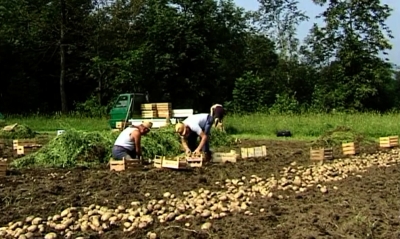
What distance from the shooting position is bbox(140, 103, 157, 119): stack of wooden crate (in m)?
23.1

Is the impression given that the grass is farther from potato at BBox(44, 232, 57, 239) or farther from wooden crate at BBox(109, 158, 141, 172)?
potato at BBox(44, 232, 57, 239)

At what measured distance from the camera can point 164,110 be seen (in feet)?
74.7

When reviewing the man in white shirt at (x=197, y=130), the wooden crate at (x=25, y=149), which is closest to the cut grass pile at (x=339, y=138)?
the man in white shirt at (x=197, y=130)

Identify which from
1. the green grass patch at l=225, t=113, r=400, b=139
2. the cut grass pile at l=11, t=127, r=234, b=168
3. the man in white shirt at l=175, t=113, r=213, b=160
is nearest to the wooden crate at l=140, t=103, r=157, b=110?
the green grass patch at l=225, t=113, r=400, b=139

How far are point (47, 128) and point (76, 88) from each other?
14500mm

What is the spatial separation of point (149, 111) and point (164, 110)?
0.81 m

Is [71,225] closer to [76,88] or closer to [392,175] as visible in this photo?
[392,175]

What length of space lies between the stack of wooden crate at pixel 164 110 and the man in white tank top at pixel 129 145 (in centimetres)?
1086

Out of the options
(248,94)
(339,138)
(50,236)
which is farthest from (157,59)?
(50,236)

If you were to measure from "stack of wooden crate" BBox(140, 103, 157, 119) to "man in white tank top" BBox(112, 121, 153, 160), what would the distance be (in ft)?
37.2

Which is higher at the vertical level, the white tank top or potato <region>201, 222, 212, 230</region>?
the white tank top

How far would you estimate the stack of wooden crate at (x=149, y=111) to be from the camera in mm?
23109

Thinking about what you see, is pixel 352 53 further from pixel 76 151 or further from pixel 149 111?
pixel 76 151

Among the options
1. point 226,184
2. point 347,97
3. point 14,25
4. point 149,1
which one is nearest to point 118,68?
point 149,1
